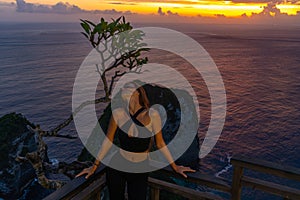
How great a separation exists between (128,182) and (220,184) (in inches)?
45.7

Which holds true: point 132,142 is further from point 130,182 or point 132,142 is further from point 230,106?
point 230,106

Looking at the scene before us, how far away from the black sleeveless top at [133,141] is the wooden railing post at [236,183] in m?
1.14

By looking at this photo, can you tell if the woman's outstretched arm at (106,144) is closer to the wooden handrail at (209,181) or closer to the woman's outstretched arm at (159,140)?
the woman's outstretched arm at (159,140)

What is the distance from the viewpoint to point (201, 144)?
3222cm

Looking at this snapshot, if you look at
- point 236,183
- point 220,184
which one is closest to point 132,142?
point 220,184

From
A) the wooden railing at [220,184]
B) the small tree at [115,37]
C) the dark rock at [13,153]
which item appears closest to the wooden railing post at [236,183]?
the wooden railing at [220,184]

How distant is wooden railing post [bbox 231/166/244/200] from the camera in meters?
3.44

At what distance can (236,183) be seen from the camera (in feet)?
11.4

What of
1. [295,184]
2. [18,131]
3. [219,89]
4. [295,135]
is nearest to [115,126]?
[18,131]

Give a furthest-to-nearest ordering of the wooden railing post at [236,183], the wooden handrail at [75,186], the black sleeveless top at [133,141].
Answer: the wooden railing post at [236,183]
the black sleeveless top at [133,141]
the wooden handrail at [75,186]

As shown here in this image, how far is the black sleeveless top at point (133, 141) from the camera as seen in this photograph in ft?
10.9

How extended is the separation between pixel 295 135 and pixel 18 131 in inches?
1191

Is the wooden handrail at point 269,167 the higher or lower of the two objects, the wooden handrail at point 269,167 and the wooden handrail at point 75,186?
the higher

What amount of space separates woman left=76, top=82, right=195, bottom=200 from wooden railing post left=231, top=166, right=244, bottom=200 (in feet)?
1.93
